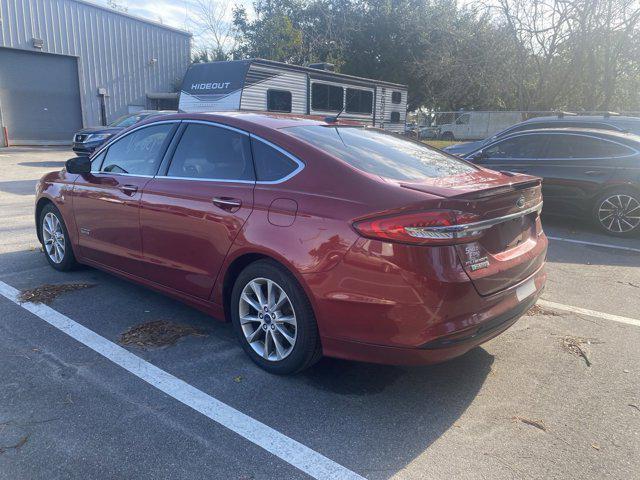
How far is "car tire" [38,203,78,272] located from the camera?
526 centimetres

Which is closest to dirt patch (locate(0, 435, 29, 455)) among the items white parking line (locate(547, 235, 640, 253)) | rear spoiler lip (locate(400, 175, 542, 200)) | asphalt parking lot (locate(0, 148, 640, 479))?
asphalt parking lot (locate(0, 148, 640, 479))

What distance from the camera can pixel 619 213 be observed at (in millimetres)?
7508

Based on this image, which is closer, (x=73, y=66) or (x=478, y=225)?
(x=478, y=225)

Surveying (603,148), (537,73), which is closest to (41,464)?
(603,148)

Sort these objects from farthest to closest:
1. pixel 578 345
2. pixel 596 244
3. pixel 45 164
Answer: pixel 45 164, pixel 596 244, pixel 578 345

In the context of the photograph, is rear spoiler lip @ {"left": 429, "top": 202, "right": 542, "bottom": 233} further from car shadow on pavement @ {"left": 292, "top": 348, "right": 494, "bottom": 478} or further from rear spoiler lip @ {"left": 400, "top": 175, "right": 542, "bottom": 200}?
car shadow on pavement @ {"left": 292, "top": 348, "right": 494, "bottom": 478}

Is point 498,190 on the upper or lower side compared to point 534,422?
upper

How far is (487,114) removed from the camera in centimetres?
3200

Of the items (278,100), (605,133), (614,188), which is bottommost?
(614,188)

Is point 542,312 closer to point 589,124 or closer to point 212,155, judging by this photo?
point 212,155

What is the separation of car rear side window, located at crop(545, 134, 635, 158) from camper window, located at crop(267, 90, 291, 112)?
7.20 m

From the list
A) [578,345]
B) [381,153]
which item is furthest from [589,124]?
[381,153]

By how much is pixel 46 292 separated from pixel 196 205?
2110 mm

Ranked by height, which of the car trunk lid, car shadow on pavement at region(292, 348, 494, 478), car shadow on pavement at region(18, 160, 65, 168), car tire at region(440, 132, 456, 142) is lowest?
car shadow on pavement at region(292, 348, 494, 478)
